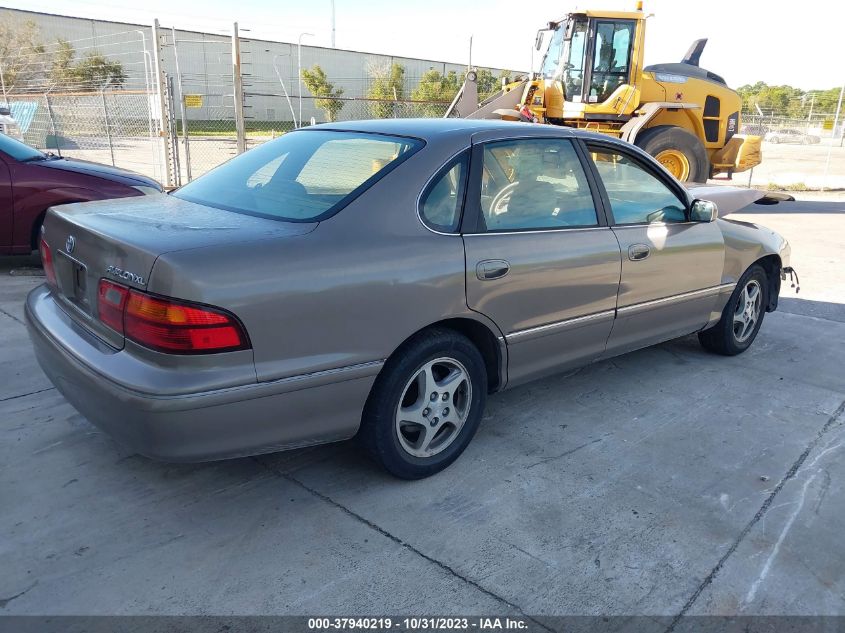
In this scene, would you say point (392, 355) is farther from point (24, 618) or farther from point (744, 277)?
point (744, 277)

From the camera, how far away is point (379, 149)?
330 centimetres

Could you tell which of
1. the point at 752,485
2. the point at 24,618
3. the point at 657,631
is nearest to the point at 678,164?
the point at 752,485

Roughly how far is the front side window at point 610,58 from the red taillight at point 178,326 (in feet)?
37.0

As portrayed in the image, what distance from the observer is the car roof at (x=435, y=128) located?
10.9 ft

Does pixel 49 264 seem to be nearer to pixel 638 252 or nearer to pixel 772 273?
pixel 638 252

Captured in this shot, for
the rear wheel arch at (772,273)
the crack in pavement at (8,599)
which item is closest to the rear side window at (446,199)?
the crack in pavement at (8,599)

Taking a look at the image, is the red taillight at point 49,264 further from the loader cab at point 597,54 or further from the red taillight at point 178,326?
the loader cab at point 597,54

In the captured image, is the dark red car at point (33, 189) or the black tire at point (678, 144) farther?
the black tire at point (678, 144)

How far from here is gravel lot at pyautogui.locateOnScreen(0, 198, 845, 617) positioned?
244 cm

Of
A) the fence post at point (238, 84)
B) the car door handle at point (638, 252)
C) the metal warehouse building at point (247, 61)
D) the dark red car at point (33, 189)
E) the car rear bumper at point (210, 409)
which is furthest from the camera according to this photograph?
the metal warehouse building at point (247, 61)

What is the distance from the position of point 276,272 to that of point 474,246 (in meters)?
1.00

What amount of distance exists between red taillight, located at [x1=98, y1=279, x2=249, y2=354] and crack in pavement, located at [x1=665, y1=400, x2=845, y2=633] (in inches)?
73.5

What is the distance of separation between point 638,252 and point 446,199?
1.40m

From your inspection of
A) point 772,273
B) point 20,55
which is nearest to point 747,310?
point 772,273
